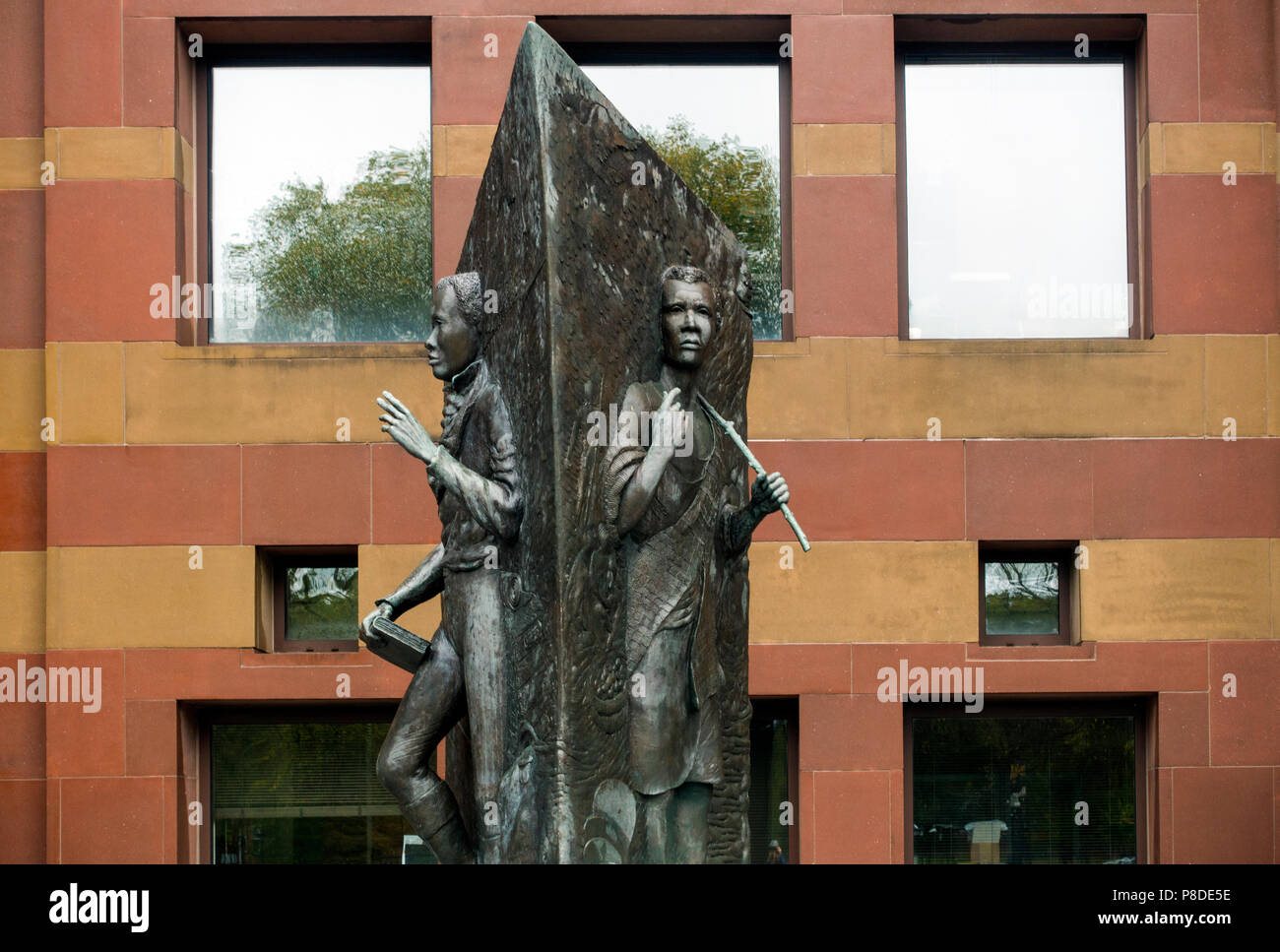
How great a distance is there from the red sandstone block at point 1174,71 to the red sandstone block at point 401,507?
19.8 ft

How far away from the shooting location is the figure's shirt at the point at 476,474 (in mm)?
6398

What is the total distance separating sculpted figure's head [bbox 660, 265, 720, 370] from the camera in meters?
6.54

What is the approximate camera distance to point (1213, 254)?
11664 mm

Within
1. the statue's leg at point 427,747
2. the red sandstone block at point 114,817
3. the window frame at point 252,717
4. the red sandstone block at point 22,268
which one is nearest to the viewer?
the statue's leg at point 427,747

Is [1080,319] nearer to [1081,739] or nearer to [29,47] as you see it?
[1081,739]

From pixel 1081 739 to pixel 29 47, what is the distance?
931 centimetres

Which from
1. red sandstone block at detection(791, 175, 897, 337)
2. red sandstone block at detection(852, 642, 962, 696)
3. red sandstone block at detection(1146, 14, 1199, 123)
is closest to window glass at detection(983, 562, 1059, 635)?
red sandstone block at detection(852, 642, 962, 696)

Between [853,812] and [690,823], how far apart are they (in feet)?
16.4

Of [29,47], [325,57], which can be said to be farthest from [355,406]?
[29,47]

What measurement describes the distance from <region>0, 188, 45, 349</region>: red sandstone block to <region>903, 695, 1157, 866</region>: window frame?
7.02 m

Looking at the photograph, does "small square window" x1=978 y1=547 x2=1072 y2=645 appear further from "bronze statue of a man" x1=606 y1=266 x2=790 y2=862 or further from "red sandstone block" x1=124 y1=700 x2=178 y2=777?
"red sandstone block" x1=124 y1=700 x2=178 y2=777

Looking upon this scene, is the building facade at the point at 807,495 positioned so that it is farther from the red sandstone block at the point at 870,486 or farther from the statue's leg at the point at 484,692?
the statue's leg at the point at 484,692

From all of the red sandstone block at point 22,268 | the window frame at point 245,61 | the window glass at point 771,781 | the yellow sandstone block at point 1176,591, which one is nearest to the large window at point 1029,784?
the yellow sandstone block at point 1176,591

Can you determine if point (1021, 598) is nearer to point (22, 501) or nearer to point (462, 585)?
point (462, 585)
